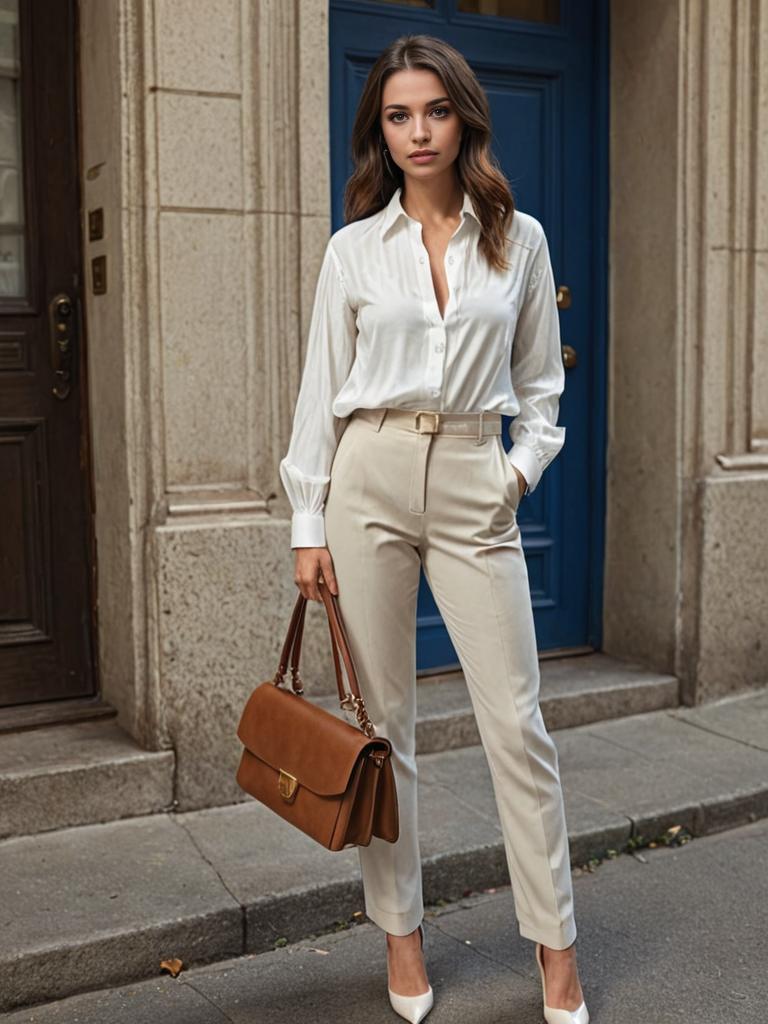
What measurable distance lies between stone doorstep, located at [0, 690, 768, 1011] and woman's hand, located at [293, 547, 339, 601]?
1092mm

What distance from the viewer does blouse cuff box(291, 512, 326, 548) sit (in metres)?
2.95

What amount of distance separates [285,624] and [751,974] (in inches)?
73.0

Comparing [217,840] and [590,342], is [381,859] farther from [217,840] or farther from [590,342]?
[590,342]

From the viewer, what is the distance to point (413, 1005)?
10.1ft

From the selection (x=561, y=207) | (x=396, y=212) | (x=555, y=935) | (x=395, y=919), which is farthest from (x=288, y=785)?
(x=561, y=207)

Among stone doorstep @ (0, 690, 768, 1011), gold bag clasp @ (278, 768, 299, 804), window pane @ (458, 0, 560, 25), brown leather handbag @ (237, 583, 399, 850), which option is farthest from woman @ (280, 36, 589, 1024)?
window pane @ (458, 0, 560, 25)

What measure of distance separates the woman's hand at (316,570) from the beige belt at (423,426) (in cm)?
24

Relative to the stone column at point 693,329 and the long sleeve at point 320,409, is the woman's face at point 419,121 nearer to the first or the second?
the long sleeve at point 320,409

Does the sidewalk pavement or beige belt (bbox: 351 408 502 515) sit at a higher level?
beige belt (bbox: 351 408 502 515)

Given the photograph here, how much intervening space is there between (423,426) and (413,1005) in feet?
4.49

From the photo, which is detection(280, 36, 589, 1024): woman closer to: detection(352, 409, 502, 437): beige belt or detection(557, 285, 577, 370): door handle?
detection(352, 409, 502, 437): beige belt

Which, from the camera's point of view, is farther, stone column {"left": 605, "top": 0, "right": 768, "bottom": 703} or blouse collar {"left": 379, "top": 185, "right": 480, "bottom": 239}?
stone column {"left": 605, "top": 0, "right": 768, "bottom": 703}

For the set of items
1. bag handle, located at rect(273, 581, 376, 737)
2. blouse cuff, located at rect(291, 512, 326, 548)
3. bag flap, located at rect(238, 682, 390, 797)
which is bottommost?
bag flap, located at rect(238, 682, 390, 797)

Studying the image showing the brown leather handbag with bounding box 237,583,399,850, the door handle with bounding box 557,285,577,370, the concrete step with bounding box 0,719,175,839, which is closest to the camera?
the brown leather handbag with bounding box 237,583,399,850
